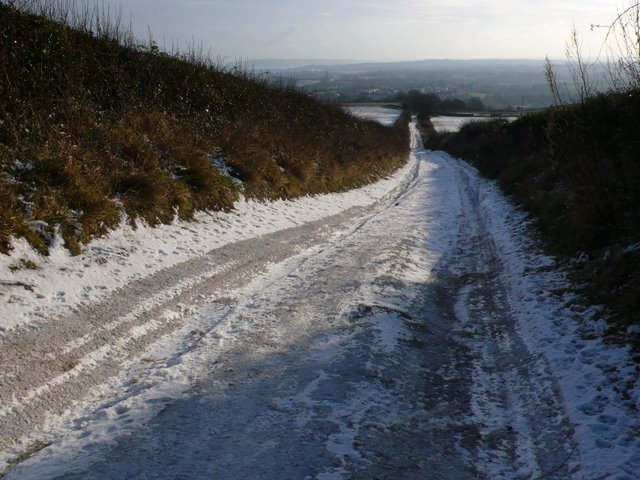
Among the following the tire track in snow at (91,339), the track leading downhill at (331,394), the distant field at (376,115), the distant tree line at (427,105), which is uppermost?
the distant tree line at (427,105)

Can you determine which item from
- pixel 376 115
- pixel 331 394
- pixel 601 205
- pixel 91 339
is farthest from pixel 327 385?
pixel 376 115

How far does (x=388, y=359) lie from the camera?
16.7 ft

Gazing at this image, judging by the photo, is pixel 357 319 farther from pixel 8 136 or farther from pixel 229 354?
pixel 8 136

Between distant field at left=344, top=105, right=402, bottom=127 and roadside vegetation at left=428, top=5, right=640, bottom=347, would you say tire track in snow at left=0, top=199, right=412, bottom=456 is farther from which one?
distant field at left=344, top=105, right=402, bottom=127

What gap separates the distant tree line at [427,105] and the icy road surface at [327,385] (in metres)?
75.7

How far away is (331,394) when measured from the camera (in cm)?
435

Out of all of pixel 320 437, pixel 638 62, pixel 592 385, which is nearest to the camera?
pixel 320 437

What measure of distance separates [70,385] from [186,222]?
4.79 m

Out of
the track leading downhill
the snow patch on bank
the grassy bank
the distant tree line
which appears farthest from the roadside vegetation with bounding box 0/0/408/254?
the distant tree line

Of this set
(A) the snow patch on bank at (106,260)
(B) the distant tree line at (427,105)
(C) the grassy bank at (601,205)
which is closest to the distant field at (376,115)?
(B) the distant tree line at (427,105)

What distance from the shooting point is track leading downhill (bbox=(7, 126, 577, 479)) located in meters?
3.50

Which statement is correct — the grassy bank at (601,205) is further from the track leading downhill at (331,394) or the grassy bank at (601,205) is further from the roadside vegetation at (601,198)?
the track leading downhill at (331,394)

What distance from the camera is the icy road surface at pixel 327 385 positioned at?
11.5 feet

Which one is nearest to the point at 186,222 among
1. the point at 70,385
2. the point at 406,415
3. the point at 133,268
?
the point at 133,268
